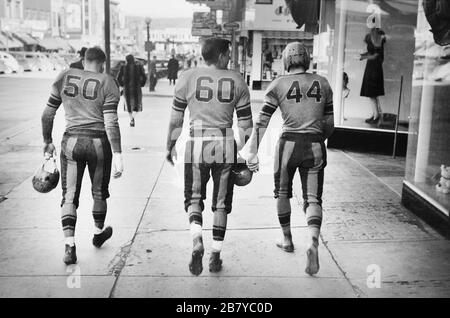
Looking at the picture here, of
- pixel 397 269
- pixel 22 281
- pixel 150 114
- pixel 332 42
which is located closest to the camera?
pixel 22 281

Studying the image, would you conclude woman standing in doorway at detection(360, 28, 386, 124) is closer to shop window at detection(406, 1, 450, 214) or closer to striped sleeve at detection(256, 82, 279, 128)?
shop window at detection(406, 1, 450, 214)

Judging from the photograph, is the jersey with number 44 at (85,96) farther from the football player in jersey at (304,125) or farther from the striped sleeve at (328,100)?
the striped sleeve at (328,100)

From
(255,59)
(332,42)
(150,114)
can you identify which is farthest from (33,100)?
(332,42)

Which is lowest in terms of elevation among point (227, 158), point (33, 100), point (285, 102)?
point (33, 100)

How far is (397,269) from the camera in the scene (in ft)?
16.2

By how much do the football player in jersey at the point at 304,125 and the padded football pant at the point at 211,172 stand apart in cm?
25

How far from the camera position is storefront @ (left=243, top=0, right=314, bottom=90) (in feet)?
93.9

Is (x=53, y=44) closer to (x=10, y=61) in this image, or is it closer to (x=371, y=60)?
(x=10, y=61)

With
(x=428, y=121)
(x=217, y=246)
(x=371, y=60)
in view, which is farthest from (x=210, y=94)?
(x=371, y=60)

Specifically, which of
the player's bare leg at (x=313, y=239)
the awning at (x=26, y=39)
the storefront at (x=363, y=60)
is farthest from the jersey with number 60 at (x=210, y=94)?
the awning at (x=26, y=39)

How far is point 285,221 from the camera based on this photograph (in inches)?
208

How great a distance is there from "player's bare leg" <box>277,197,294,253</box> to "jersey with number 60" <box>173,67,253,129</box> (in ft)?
3.04
